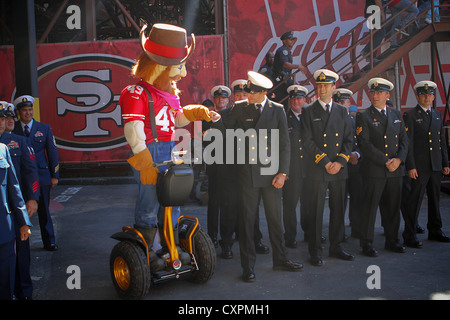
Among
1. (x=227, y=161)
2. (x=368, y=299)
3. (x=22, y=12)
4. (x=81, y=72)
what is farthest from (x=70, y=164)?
(x=368, y=299)

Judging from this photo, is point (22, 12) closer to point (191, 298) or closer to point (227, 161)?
point (227, 161)

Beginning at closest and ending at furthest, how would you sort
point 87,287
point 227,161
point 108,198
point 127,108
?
point 127,108, point 87,287, point 227,161, point 108,198

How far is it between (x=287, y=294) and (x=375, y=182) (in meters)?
2.26

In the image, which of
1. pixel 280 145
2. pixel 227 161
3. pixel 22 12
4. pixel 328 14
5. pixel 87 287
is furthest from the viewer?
pixel 328 14

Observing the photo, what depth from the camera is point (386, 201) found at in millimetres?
6395

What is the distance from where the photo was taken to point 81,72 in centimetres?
1259

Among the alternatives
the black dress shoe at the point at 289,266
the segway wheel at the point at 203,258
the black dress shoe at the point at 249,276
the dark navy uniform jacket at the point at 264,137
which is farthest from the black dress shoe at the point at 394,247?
the segway wheel at the point at 203,258

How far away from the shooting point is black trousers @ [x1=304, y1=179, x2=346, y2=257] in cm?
584

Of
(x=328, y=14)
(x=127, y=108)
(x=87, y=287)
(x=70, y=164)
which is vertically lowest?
(x=87, y=287)

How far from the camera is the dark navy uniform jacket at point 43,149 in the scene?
658 cm

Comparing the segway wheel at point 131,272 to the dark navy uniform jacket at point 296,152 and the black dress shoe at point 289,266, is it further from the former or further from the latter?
the dark navy uniform jacket at point 296,152

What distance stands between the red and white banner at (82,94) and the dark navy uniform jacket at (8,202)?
8.54 m

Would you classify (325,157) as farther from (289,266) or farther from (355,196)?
(355,196)

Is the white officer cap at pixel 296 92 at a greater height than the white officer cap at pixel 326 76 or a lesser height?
lesser
